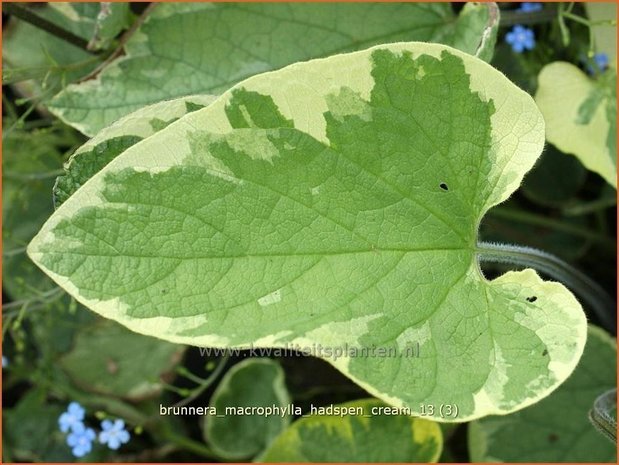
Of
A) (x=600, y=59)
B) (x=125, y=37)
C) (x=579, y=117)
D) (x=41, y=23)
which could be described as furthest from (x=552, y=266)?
(x=41, y=23)

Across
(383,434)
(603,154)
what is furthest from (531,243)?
(383,434)

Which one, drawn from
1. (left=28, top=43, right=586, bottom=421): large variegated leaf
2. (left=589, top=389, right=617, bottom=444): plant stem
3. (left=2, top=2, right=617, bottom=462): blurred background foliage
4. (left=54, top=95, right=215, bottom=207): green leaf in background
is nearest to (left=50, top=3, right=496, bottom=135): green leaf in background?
(left=2, top=2, right=617, bottom=462): blurred background foliage

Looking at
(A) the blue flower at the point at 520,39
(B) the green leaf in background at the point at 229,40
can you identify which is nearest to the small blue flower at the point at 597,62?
(A) the blue flower at the point at 520,39

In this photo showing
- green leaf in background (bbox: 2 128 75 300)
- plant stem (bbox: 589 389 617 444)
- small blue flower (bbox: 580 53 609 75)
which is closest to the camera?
plant stem (bbox: 589 389 617 444)

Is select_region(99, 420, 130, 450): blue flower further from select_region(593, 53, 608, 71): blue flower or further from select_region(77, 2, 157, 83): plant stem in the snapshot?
select_region(593, 53, 608, 71): blue flower

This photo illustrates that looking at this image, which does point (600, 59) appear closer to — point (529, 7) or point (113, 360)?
point (529, 7)

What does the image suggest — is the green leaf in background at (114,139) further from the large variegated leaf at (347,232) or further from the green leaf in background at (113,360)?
the green leaf in background at (113,360)

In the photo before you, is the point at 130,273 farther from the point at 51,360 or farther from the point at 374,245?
the point at 51,360
